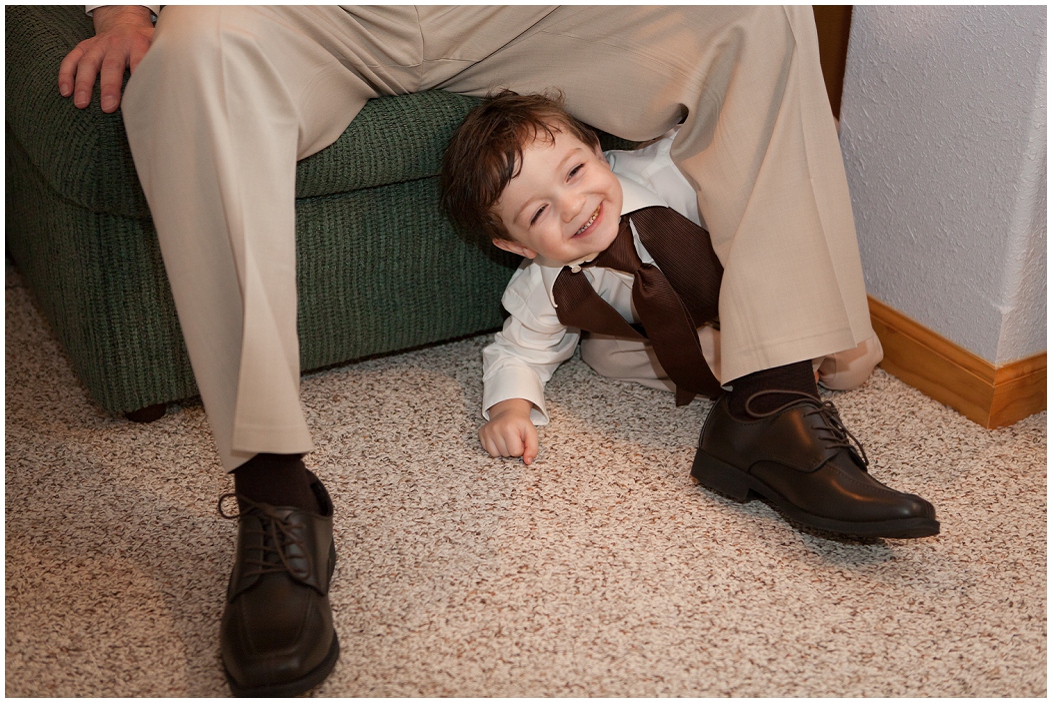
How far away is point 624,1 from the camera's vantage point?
1.05 m

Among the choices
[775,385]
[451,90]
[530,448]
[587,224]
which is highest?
[451,90]

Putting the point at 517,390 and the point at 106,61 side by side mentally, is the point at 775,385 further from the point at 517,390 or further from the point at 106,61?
the point at 106,61

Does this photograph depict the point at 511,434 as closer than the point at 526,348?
Yes

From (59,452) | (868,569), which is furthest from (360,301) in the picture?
(868,569)

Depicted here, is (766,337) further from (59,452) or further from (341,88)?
(59,452)

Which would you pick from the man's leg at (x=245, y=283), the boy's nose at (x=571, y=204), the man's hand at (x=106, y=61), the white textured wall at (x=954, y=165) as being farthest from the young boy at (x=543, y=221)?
the man's hand at (x=106, y=61)

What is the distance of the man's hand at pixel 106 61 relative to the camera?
1.00 m

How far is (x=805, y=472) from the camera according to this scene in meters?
0.95

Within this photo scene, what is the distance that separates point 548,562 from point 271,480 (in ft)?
0.94

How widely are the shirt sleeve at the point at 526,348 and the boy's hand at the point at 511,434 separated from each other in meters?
0.03

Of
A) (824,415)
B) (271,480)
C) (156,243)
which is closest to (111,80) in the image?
(156,243)

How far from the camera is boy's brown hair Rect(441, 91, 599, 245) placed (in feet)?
3.43

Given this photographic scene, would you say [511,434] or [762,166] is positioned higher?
[762,166]

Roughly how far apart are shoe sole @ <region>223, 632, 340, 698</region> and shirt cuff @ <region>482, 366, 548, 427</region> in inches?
16.6
